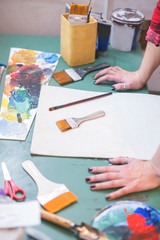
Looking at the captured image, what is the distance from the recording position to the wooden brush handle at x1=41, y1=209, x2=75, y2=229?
58 cm

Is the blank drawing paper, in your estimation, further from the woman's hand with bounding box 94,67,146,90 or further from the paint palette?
the paint palette

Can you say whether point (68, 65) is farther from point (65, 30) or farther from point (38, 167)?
point (38, 167)

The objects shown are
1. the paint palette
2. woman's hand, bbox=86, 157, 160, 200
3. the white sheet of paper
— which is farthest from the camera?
woman's hand, bbox=86, 157, 160, 200

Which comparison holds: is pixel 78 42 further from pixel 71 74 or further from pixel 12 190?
pixel 12 190

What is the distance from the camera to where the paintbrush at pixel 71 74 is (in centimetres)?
108

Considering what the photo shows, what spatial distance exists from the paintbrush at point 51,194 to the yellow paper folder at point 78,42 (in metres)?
0.60

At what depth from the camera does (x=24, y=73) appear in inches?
43.6

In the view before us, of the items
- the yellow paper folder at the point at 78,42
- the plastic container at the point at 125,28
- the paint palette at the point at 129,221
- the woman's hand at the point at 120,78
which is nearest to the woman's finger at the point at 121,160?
the paint palette at the point at 129,221

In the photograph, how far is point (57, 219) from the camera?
1.93 ft

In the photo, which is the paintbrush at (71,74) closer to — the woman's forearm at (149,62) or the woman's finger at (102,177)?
the woman's forearm at (149,62)

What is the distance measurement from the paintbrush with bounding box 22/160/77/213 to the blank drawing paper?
0.31 feet

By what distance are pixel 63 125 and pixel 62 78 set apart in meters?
0.29

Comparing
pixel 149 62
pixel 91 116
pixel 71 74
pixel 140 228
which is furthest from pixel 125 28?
pixel 140 228

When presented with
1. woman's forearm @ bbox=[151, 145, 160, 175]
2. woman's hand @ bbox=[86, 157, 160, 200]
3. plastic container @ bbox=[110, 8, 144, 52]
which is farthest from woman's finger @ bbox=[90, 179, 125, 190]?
plastic container @ bbox=[110, 8, 144, 52]
